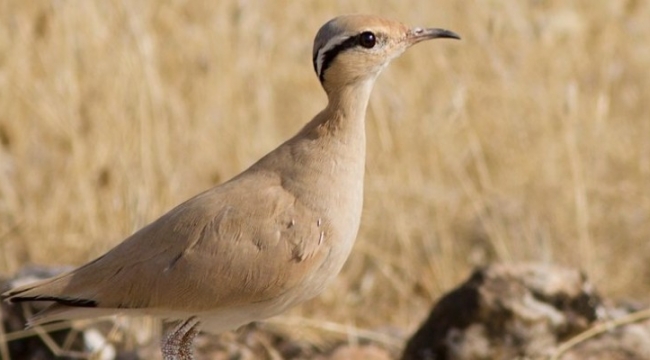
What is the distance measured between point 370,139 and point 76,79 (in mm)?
1413

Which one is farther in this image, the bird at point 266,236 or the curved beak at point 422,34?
the curved beak at point 422,34

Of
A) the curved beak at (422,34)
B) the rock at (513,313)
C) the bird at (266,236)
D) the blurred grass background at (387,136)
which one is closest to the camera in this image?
the bird at (266,236)

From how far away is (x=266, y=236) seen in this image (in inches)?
136

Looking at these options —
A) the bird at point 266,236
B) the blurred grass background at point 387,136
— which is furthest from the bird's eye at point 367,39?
the blurred grass background at point 387,136

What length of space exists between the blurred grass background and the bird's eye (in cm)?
167

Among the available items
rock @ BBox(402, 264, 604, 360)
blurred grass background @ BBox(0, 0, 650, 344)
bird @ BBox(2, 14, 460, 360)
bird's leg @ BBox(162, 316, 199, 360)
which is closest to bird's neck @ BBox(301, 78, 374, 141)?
bird @ BBox(2, 14, 460, 360)

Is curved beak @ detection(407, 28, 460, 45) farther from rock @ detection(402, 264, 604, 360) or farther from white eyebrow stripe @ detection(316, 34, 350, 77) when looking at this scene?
rock @ detection(402, 264, 604, 360)

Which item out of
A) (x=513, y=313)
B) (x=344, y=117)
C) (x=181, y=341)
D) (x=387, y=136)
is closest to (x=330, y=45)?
(x=344, y=117)

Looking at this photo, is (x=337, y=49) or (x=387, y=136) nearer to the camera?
(x=337, y=49)

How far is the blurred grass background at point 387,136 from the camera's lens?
5449 mm

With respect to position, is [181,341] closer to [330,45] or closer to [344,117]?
[344,117]

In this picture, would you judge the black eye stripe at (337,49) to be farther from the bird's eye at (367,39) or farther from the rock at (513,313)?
the rock at (513,313)

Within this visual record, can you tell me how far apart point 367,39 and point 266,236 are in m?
0.57

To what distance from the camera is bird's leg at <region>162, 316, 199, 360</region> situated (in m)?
3.56
